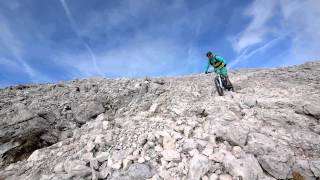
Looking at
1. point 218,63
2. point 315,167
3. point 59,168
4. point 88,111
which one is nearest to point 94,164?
point 59,168

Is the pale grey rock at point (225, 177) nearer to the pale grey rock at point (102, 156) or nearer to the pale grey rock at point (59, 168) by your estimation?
the pale grey rock at point (102, 156)

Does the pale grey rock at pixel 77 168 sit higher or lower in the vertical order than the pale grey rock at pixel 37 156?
lower

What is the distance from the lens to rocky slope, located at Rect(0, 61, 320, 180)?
903cm

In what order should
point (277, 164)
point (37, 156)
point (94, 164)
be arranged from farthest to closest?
1. point (37, 156)
2. point (94, 164)
3. point (277, 164)

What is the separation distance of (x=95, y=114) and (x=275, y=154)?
890 centimetres

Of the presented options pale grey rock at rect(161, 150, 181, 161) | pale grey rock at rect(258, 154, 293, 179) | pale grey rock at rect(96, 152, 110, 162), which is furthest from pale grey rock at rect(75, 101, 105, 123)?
pale grey rock at rect(258, 154, 293, 179)

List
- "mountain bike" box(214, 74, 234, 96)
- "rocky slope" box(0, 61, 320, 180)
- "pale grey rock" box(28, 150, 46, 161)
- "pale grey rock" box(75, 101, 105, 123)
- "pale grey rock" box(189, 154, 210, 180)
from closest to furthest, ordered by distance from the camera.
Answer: "pale grey rock" box(189, 154, 210, 180)
"rocky slope" box(0, 61, 320, 180)
"pale grey rock" box(28, 150, 46, 161)
"pale grey rock" box(75, 101, 105, 123)
"mountain bike" box(214, 74, 234, 96)

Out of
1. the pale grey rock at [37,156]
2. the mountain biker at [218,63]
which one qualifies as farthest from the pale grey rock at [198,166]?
the mountain biker at [218,63]

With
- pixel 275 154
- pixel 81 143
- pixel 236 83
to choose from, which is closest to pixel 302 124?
pixel 275 154

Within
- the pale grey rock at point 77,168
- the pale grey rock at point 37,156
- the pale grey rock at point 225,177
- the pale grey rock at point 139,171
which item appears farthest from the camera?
the pale grey rock at point 37,156

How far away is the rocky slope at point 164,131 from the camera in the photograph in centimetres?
903

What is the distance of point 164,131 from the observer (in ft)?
35.4

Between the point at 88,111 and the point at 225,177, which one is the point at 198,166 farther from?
the point at 88,111

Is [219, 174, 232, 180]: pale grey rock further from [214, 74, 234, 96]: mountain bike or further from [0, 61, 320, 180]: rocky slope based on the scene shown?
[214, 74, 234, 96]: mountain bike
